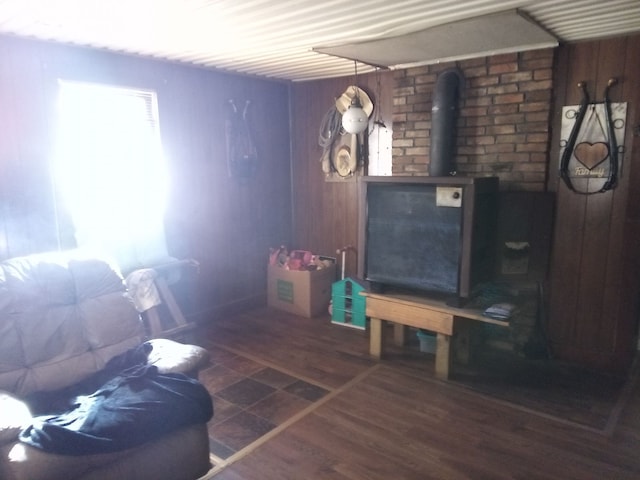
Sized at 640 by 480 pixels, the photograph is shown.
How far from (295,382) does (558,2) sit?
2630 mm

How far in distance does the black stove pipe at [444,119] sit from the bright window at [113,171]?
2.15m

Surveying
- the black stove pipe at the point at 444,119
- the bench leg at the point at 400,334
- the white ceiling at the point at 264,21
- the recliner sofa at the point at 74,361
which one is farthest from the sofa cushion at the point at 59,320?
the black stove pipe at the point at 444,119

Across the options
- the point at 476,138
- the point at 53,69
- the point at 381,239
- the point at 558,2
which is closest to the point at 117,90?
the point at 53,69

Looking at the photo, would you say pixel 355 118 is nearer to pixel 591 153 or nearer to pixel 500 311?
pixel 591 153

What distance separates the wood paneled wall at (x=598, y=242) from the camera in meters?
2.97

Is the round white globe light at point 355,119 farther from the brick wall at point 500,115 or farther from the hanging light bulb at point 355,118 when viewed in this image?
the brick wall at point 500,115

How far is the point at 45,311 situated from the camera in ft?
7.24

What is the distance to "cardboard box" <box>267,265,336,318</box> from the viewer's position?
432 centimetres

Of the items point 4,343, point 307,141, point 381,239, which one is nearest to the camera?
point 4,343

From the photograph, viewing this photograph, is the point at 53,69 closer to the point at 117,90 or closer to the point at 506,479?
the point at 117,90

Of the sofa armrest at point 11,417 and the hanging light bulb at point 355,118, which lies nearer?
the sofa armrest at point 11,417

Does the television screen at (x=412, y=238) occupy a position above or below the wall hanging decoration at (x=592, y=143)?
below

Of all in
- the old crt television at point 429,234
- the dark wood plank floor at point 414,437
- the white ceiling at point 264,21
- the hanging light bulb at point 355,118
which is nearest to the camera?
the dark wood plank floor at point 414,437

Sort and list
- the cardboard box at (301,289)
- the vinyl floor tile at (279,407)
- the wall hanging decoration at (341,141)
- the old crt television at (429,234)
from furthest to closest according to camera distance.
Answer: the cardboard box at (301,289) → the wall hanging decoration at (341,141) → the old crt television at (429,234) → the vinyl floor tile at (279,407)
